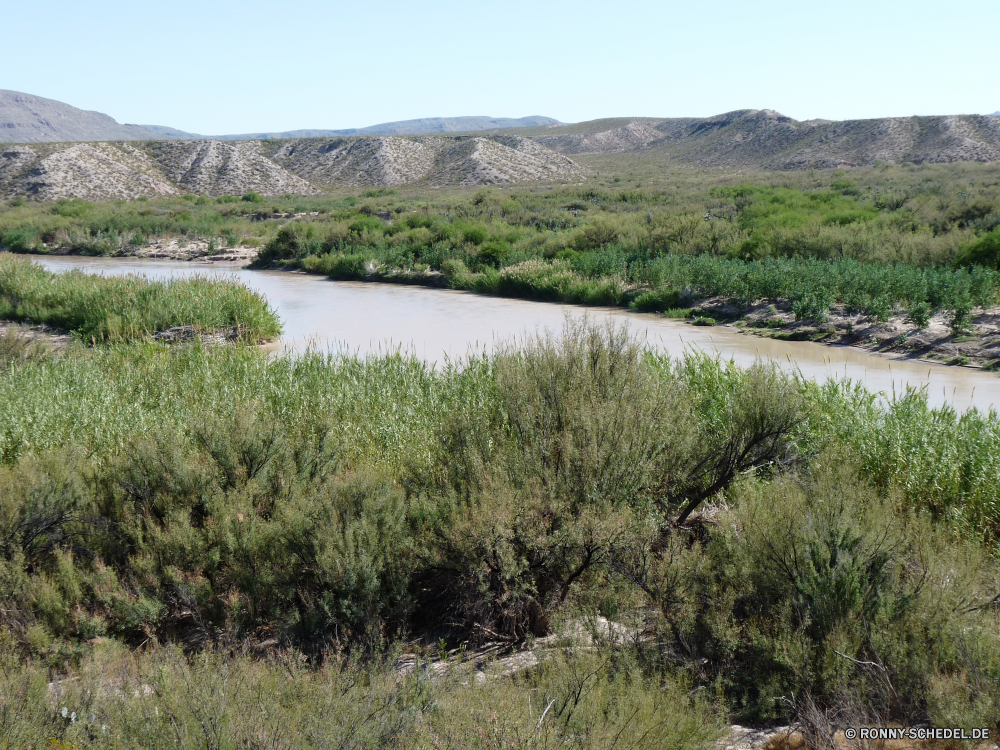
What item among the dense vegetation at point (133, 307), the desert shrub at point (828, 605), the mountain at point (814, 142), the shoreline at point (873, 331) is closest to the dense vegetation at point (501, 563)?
the desert shrub at point (828, 605)

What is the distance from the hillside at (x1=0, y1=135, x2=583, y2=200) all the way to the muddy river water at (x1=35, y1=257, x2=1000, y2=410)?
45.0 meters

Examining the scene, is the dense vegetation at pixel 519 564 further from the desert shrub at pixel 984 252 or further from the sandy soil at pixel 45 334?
the desert shrub at pixel 984 252

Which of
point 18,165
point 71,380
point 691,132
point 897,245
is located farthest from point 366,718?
point 691,132

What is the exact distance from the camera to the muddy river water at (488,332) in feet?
37.4

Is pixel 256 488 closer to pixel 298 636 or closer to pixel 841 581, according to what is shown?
pixel 298 636

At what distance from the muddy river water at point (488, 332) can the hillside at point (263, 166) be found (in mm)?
44998

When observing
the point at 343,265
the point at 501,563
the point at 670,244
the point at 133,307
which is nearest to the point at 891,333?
the point at 670,244

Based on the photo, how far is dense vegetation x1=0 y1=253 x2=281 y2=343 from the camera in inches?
584

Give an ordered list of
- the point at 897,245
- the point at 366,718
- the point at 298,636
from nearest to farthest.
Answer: the point at 366,718 < the point at 298,636 < the point at 897,245

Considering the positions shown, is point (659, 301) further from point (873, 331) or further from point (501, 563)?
point (501, 563)

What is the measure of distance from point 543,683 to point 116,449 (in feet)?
14.4

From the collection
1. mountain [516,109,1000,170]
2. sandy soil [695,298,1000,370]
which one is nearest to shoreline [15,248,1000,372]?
sandy soil [695,298,1000,370]

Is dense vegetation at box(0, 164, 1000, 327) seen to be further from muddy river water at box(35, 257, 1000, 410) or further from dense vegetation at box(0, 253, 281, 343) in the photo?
dense vegetation at box(0, 253, 281, 343)

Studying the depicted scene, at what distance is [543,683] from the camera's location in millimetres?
3432
